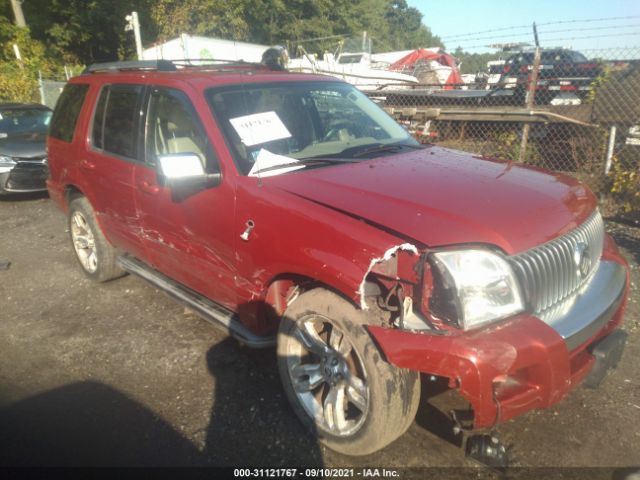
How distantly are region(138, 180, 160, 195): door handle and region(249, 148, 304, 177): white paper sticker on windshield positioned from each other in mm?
930

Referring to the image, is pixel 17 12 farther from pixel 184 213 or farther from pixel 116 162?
pixel 184 213

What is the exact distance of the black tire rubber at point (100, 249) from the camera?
4543 mm

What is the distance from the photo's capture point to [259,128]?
10.1ft

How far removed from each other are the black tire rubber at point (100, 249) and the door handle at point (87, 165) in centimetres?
40

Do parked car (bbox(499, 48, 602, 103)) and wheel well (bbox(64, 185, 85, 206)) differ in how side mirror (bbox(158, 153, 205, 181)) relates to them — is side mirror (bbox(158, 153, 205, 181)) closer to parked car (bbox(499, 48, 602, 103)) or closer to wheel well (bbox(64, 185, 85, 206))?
wheel well (bbox(64, 185, 85, 206))

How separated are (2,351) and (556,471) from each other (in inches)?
152

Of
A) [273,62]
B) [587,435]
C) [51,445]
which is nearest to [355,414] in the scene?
[587,435]

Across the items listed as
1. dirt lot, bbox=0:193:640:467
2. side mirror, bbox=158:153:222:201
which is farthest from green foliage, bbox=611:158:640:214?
side mirror, bbox=158:153:222:201

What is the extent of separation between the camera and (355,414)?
264cm

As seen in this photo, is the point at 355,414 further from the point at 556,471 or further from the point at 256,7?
the point at 256,7

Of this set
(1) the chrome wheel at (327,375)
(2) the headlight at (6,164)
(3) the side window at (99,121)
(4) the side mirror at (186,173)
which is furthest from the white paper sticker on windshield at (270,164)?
(2) the headlight at (6,164)

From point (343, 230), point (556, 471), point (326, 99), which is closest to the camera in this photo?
point (343, 230)

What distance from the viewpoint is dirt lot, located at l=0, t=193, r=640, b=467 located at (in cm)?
261

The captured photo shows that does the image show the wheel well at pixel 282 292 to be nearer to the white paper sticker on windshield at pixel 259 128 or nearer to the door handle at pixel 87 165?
the white paper sticker on windshield at pixel 259 128
